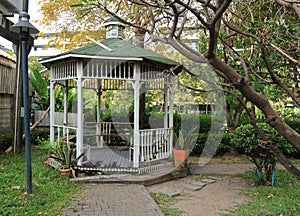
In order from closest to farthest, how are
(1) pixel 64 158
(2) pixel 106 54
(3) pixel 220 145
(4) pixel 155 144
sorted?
(2) pixel 106 54
(1) pixel 64 158
(4) pixel 155 144
(3) pixel 220 145

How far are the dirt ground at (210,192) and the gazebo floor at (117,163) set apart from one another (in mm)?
559

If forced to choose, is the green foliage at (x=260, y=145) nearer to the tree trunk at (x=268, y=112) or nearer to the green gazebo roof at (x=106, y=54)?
the green gazebo roof at (x=106, y=54)

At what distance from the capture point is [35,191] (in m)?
5.43

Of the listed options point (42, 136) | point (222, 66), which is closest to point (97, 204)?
point (222, 66)

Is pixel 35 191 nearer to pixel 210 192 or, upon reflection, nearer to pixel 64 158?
pixel 64 158

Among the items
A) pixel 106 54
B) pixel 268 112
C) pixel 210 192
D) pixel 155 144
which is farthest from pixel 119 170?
pixel 268 112

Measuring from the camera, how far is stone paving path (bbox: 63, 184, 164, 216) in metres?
4.52

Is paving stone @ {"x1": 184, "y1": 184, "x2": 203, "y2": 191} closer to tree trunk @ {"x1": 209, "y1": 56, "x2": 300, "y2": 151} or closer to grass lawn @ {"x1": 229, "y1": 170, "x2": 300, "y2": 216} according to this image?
grass lawn @ {"x1": 229, "y1": 170, "x2": 300, "y2": 216}

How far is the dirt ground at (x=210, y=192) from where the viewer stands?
17.1 feet

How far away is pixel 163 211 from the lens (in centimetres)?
493

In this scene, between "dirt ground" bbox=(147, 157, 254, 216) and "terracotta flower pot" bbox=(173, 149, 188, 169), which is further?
"terracotta flower pot" bbox=(173, 149, 188, 169)

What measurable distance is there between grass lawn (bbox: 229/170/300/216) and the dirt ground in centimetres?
24

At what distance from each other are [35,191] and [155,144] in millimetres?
3155

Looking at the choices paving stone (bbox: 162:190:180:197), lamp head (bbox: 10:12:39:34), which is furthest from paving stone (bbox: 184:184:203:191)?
lamp head (bbox: 10:12:39:34)
